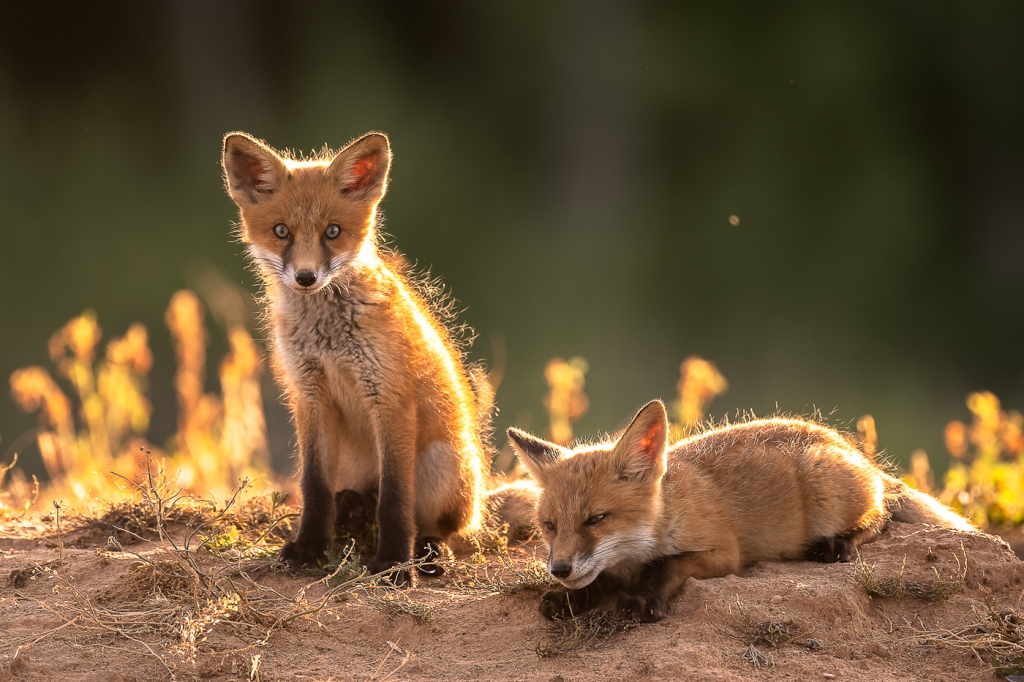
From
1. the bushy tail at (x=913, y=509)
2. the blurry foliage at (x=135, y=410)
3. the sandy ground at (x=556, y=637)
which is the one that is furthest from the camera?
the blurry foliage at (x=135, y=410)

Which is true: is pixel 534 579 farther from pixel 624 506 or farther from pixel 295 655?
pixel 295 655

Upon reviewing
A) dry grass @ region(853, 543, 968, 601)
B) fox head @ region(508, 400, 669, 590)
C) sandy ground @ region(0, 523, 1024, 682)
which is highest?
fox head @ region(508, 400, 669, 590)

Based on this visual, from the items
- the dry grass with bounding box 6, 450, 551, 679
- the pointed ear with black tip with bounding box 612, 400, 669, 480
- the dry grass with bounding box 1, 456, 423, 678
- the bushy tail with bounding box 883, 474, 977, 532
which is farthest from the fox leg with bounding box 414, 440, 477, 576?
the bushy tail with bounding box 883, 474, 977, 532

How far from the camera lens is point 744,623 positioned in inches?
123

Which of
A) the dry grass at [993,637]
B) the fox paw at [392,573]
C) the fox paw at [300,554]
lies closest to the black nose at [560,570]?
the fox paw at [392,573]

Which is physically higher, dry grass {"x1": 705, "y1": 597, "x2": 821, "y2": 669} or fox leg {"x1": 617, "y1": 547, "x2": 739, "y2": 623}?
fox leg {"x1": 617, "y1": 547, "x2": 739, "y2": 623}

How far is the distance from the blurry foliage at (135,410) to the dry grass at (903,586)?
136 inches

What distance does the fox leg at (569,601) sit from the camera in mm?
3309

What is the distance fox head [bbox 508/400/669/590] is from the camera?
3287mm

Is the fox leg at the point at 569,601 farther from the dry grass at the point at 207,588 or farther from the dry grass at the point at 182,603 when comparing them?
the dry grass at the point at 182,603

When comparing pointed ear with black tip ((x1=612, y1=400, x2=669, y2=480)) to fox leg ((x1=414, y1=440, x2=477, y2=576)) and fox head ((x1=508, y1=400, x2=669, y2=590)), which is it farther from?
fox leg ((x1=414, y1=440, x2=477, y2=576))

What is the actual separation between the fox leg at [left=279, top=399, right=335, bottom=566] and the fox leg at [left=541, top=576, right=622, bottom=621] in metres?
1.14

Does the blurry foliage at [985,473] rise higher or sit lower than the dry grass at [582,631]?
higher

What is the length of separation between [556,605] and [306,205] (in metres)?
1.93
